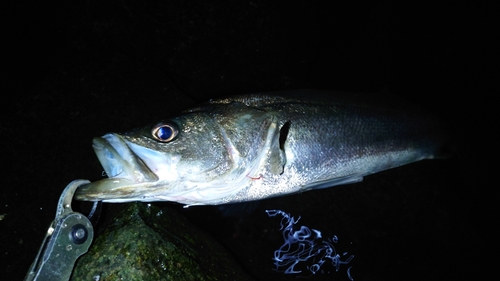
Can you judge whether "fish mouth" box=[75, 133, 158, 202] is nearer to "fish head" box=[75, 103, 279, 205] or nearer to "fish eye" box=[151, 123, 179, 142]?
"fish head" box=[75, 103, 279, 205]

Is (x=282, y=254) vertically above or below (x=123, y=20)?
below

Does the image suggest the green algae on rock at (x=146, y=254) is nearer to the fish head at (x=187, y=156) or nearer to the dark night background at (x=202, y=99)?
the fish head at (x=187, y=156)

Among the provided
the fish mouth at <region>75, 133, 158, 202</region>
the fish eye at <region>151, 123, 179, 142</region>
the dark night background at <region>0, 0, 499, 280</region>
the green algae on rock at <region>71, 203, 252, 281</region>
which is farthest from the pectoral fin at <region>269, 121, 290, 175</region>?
the dark night background at <region>0, 0, 499, 280</region>

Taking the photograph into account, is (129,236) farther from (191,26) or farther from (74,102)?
(191,26)

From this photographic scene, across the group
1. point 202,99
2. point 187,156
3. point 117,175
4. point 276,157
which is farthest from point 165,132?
point 202,99

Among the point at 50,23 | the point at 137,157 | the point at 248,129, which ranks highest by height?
the point at 50,23

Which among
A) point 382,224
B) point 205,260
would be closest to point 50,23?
point 205,260

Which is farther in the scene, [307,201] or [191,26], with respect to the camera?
[191,26]

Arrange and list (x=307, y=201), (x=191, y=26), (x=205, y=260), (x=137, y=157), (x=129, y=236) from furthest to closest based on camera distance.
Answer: (x=191, y=26) < (x=307, y=201) < (x=205, y=260) < (x=129, y=236) < (x=137, y=157)
